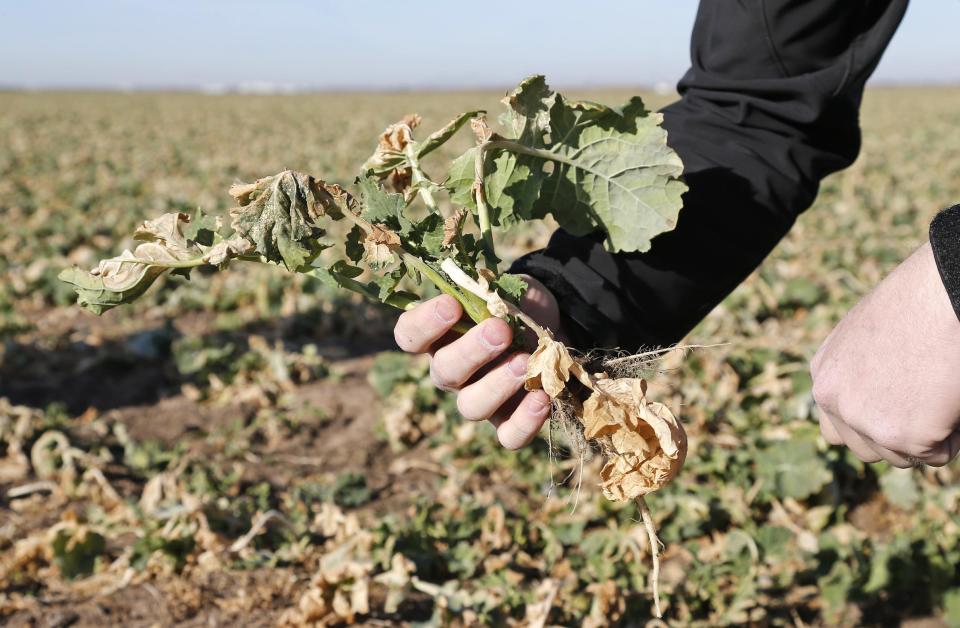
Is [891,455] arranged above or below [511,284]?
below

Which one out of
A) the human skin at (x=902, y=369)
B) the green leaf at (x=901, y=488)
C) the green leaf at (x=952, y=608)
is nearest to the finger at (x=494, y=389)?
the human skin at (x=902, y=369)

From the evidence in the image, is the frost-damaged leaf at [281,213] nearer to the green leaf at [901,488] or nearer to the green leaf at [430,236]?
the green leaf at [430,236]

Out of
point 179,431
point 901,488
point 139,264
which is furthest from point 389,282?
point 179,431

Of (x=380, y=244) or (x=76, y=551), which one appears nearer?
(x=380, y=244)

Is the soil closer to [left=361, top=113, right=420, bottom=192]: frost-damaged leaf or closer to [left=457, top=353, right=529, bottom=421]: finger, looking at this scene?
[left=457, top=353, right=529, bottom=421]: finger

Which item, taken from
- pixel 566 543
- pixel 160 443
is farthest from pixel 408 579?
pixel 160 443

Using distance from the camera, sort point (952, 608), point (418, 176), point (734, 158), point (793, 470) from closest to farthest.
Result: point (418, 176) < point (734, 158) < point (952, 608) < point (793, 470)

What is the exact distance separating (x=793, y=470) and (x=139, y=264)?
2675 millimetres

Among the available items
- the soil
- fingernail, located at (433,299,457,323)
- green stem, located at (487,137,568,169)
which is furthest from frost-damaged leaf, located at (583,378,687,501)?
the soil

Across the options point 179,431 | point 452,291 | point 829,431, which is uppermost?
point 452,291

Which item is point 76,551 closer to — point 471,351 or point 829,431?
point 471,351

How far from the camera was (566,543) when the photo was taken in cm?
319

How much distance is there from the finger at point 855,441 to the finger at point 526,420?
0.57 metres

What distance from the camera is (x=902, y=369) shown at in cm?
145
